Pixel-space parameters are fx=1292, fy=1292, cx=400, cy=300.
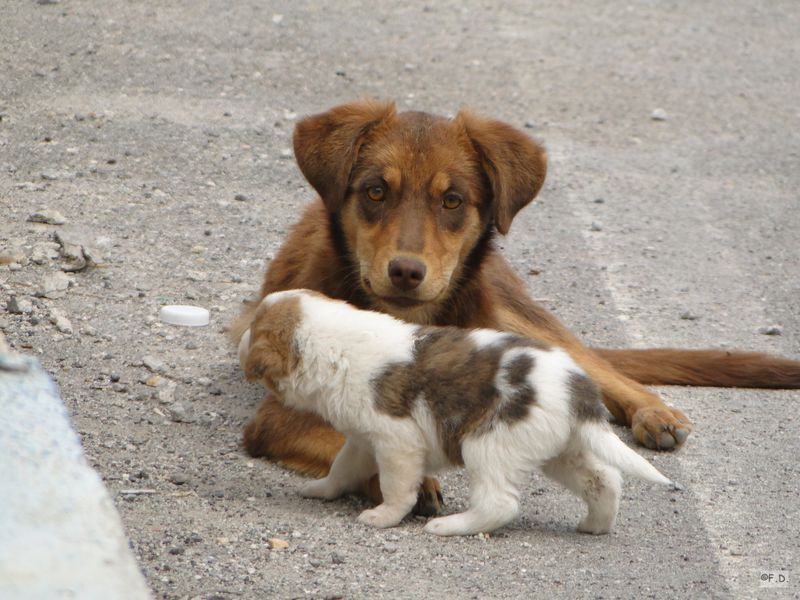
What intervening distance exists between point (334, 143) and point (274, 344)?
1.31m

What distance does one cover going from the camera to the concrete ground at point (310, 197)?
423 cm

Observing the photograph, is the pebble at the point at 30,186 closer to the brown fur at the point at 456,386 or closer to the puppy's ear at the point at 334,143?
the puppy's ear at the point at 334,143

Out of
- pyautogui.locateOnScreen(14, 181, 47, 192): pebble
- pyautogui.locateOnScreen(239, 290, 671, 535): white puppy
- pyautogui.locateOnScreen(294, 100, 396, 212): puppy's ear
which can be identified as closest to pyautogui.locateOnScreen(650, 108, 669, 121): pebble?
pyautogui.locateOnScreen(14, 181, 47, 192): pebble

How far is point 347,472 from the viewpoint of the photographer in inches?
183

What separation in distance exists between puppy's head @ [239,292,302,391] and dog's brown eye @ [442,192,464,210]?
1.01 m

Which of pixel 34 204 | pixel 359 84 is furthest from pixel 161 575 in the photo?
pixel 359 84

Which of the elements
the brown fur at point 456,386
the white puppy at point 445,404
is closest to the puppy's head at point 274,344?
the white puppy at point 445,404

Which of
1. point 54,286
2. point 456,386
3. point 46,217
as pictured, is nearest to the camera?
point 456,386

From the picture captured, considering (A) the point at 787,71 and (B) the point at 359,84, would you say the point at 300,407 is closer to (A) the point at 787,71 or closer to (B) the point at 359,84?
(B) the point at 359,84

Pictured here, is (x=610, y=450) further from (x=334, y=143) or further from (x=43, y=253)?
(x=43, y=253)

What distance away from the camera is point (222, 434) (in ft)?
17.3

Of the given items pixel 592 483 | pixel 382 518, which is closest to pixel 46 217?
pixel 382 518

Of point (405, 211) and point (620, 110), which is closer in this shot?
point (405, 211)

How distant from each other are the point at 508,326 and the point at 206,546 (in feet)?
7.32
